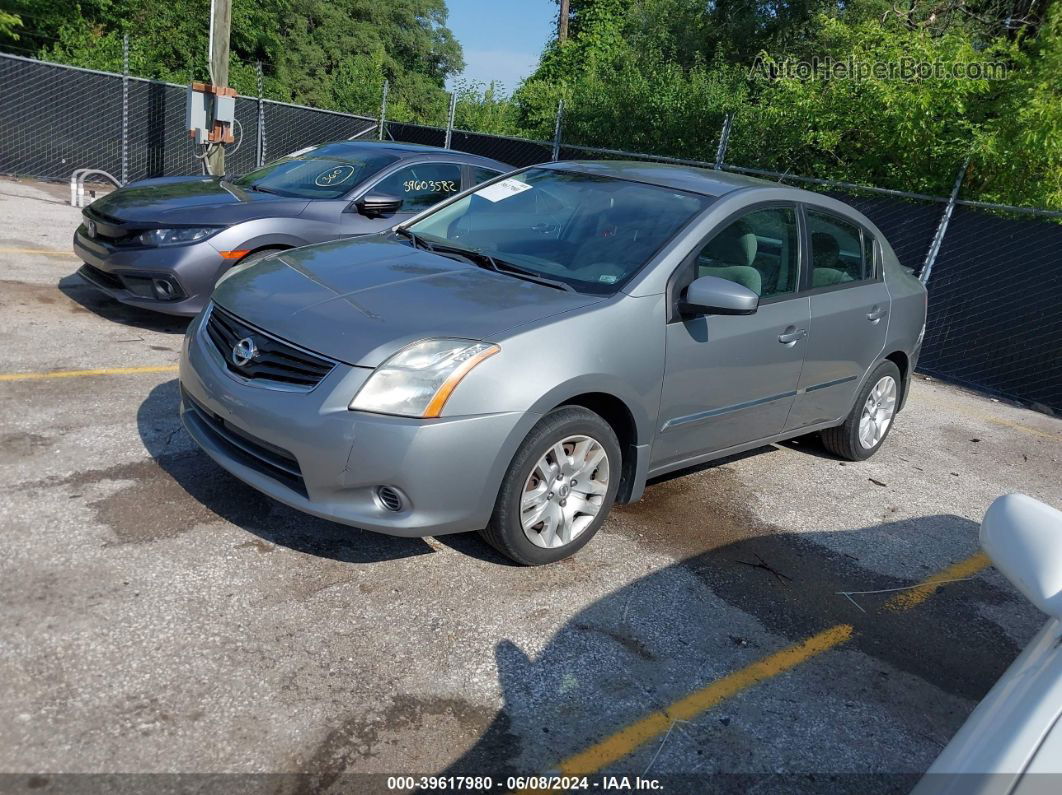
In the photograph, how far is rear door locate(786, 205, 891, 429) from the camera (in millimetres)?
4910

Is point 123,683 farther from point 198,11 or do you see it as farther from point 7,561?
point 198,11

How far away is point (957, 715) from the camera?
129 inches

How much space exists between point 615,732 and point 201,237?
4.72m

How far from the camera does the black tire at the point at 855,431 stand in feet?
18.4

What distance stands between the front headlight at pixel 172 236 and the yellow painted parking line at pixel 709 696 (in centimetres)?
470

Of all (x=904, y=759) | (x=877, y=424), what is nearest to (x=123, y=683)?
(x=904, y=759)

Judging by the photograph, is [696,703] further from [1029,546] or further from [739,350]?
[739,350]

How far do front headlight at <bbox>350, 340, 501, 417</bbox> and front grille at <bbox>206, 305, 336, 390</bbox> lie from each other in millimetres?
202

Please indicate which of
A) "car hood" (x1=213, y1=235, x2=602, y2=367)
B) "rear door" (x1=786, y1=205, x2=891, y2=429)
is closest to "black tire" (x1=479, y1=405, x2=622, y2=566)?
"car hood" (x1=213, y1=235, x2=602, y2=367)

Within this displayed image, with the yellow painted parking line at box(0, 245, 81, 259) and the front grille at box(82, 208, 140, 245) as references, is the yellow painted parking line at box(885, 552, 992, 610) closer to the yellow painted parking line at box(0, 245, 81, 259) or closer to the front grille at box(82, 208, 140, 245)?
the front grille at box(82, 208, 140, 245)

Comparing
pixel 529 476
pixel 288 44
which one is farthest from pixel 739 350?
pixel 288 44

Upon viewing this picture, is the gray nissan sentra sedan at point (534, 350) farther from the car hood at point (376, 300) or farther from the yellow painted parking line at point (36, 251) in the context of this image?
the yellow painted parking line at point (36, 251)

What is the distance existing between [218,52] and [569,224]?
395 inches

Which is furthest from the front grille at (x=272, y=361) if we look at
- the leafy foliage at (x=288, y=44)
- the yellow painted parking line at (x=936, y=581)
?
the leafy foliage at (x=288, y=44)
